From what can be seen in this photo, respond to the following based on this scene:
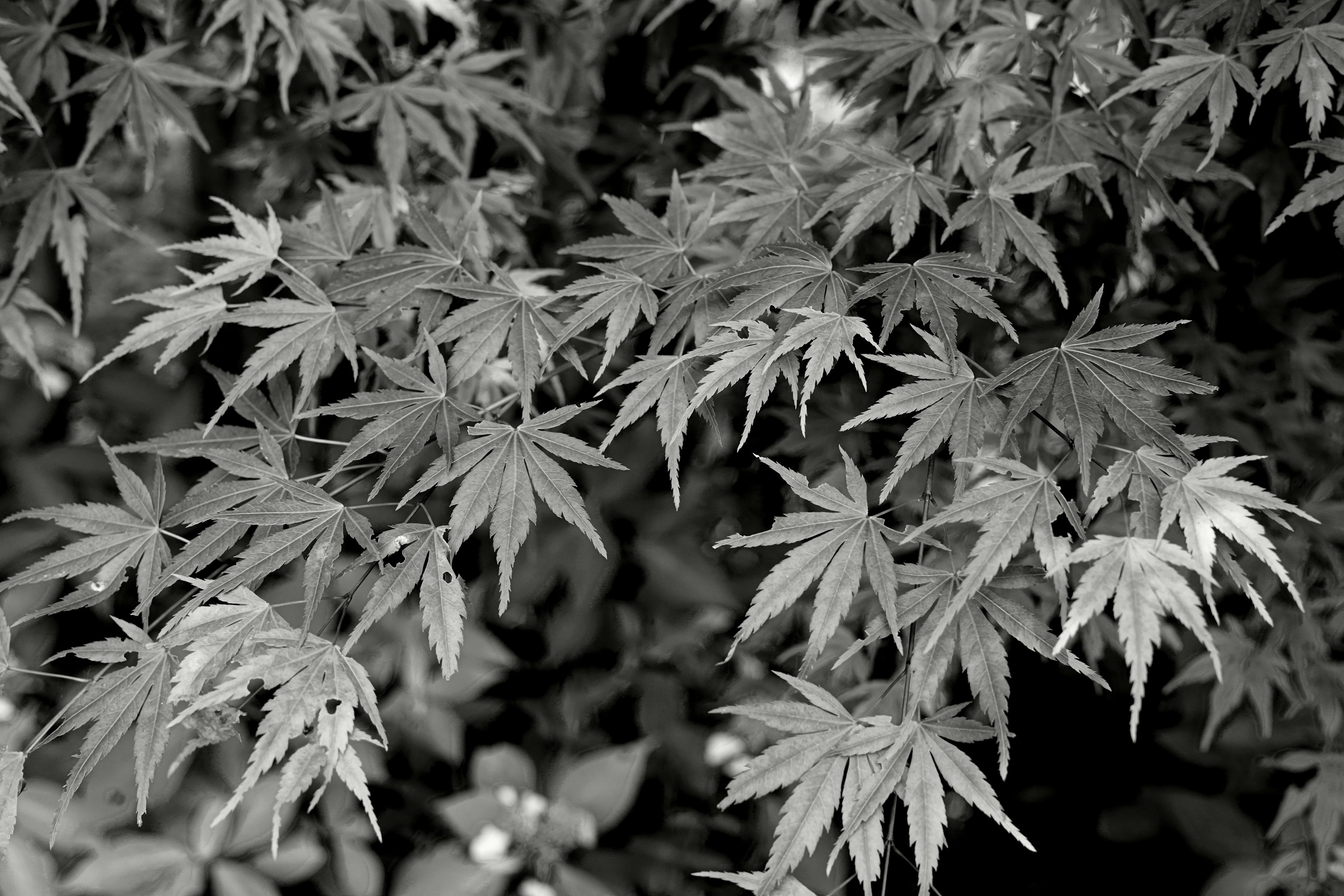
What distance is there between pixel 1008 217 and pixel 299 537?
0.81 meters

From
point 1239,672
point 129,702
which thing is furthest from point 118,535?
point 1239,672

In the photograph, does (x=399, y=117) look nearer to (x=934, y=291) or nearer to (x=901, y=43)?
(x=901, y=43)

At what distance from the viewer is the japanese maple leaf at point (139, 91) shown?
1400mm

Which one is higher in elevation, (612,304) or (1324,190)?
(1324,190)

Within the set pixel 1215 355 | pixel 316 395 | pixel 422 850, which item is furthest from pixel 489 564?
pixel 1215 355

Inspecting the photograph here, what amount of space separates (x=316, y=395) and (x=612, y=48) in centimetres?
90

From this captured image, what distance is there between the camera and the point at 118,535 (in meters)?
1.08

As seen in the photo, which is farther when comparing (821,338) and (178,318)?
(178,318)

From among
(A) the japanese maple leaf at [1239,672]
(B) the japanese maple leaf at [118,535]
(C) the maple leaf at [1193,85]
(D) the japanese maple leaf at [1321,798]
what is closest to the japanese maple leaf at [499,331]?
(B) the japanese maple leaf at [118,535]

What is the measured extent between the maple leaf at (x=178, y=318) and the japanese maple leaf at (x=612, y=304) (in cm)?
41

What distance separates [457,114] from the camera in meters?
1.59

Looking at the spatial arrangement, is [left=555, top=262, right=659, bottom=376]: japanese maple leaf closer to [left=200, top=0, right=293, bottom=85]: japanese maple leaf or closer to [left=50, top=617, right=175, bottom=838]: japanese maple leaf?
[left=50, top=617, right=175, bottom=838]: japanese maple leaf

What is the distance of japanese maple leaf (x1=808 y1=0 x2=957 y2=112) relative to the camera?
1.29 metres

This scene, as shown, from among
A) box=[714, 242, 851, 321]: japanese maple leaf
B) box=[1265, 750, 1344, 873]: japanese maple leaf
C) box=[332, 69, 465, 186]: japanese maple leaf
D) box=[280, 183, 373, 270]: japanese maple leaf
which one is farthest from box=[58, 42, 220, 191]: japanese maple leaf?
box=[1265, 750, 1344, 873]: japanese maple leaf
